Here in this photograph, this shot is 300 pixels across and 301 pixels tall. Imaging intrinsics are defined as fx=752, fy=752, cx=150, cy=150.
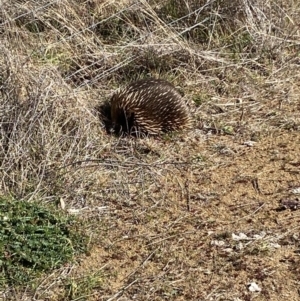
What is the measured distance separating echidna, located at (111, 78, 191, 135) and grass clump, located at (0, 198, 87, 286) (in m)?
1.76

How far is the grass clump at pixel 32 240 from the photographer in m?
4.25

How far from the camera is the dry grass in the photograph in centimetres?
436

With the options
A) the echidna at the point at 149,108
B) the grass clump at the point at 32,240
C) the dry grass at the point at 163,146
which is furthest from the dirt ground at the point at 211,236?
the echidna at the point at 149,108

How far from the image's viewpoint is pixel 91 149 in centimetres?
564

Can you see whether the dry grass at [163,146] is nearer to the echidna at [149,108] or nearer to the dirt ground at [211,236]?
the dirt ground at [211,236]

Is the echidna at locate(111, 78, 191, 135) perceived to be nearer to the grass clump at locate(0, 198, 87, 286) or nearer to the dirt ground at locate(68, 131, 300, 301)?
the dirt ground at locate(68, 131, 300, 301)

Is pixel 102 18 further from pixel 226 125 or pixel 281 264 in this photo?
pixel 281 264

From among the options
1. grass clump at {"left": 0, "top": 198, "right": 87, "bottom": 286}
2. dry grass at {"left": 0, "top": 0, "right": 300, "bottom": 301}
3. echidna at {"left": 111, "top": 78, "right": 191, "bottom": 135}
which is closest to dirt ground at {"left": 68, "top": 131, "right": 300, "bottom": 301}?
dry grass at {"left": 0, "top": 0, "right": 300, "bottom": 301}

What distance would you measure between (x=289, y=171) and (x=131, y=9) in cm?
253

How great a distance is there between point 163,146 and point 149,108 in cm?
48

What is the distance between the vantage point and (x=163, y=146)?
19.9 feet

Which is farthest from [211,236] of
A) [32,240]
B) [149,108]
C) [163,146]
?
[149,108]

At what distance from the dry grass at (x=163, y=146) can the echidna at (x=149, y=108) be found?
15 cm

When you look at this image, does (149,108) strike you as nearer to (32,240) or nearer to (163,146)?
(163,146)
